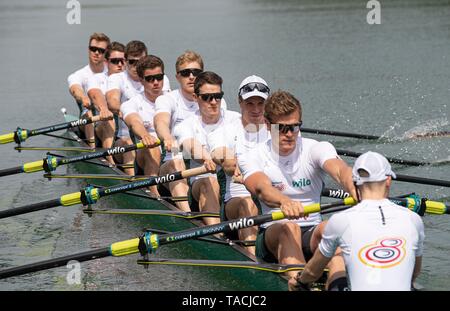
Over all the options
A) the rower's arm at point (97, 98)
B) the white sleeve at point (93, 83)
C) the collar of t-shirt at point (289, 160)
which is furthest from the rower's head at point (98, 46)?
the collar of t-shirt at point (289, 160)

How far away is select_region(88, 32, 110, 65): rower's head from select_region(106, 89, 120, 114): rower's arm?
2276mm

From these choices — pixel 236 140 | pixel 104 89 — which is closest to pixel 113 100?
pixel 104 89

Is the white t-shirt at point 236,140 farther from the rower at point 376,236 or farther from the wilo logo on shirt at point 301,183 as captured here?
the rower at point 376,236

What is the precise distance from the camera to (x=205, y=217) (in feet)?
30.3

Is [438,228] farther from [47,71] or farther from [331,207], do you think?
[47,71]

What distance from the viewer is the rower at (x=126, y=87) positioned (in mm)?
12820

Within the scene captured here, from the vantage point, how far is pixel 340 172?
7.06 m

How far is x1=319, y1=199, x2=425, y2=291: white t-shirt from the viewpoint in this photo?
5.41 metres

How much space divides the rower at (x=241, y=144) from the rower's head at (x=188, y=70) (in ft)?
6.85

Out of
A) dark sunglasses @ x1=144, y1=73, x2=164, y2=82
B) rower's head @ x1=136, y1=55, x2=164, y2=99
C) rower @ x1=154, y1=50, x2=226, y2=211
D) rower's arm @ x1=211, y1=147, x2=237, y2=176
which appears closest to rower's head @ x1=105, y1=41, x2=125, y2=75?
rower's head @ x1=136, y1=55, x2=164, y2=99

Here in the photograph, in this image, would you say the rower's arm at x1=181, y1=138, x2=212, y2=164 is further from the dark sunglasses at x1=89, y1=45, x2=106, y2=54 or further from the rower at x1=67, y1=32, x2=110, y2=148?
the dark sunglasses at x1=89, y1=45, x2=106, y2=54

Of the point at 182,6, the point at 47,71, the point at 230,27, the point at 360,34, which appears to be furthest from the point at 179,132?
the point at 182,6

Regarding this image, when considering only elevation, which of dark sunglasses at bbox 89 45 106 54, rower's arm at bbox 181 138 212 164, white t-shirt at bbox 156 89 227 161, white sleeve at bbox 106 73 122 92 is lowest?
rower's arm at bbox 181 138 212 164

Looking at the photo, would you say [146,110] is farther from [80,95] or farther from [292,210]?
[292,210]
